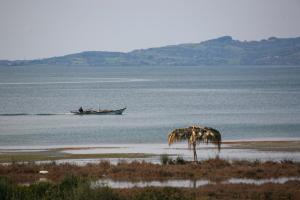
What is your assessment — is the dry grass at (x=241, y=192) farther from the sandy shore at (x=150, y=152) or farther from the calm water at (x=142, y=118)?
the calm water at (x=142, y=118)

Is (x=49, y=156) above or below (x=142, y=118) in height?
above

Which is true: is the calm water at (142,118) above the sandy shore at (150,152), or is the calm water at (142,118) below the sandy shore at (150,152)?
below

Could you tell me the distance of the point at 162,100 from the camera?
480 feet

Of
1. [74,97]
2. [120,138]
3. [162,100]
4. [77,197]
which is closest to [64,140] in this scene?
[120,138]

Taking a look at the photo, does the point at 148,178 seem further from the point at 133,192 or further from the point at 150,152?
the point at 150,152

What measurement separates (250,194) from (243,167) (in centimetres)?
923

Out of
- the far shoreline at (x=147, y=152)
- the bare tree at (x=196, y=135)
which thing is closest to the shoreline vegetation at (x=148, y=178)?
the bare tree at (x=196, y=135)

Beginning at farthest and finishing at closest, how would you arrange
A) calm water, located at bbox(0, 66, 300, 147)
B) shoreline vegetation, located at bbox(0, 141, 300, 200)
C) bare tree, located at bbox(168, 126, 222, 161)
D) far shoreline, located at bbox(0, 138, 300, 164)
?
1. calm water, located at bbox(0, 66, 300, 147)
2. far shoreline, located at bbox(0, 138, 300, 164)
3. bare tree, located at bbox(168, 126, 222, 161)
4. shoreline vegetation, located at bbox(0, 141, 300, 200)

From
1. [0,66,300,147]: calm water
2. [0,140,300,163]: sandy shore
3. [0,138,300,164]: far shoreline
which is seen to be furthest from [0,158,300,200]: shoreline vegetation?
[0,66,300,147]: calm water

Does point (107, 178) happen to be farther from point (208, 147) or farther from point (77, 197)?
point (208, 147)

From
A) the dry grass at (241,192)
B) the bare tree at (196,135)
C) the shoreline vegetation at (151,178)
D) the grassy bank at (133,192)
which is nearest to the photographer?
the grassy bank at (133,192)

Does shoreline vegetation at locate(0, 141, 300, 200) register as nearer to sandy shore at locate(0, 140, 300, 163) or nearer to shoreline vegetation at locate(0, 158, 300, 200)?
shoreline vegetation at locate(0, 158, 300, 200)

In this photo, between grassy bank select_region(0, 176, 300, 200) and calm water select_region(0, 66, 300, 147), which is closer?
grassy bank select_region(0, 176, 300, 200)

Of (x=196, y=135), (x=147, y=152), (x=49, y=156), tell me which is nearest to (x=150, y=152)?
(x=147, y=152)
